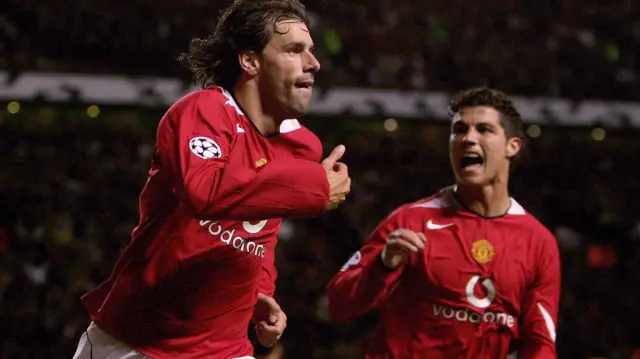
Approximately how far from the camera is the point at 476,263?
3229mm

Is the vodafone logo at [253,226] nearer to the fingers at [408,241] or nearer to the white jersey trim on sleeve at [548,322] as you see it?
the fingers at [408,241]

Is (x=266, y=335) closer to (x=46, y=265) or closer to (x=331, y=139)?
(x=46, y=265)

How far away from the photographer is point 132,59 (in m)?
6.01

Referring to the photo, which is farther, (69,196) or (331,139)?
(331,139)

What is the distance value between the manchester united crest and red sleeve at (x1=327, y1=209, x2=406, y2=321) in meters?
0.29

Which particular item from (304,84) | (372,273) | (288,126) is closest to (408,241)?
(372,273)

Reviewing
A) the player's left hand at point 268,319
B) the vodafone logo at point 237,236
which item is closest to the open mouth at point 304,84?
the vodafone logo at point 237,236

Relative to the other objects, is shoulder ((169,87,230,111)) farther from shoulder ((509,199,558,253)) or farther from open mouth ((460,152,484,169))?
shoulder ((509,199,558,253))

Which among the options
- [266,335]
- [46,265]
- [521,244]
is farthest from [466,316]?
[46,265]

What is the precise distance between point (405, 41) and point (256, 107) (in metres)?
4.34

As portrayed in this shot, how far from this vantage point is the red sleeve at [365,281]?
9.73 feet

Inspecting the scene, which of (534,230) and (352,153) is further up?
(352,153)

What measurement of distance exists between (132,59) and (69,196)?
3.53 feet

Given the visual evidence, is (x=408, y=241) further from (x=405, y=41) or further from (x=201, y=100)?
(x=405, y=41)
